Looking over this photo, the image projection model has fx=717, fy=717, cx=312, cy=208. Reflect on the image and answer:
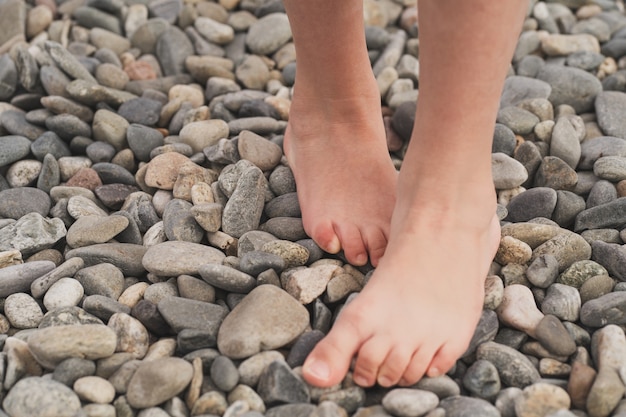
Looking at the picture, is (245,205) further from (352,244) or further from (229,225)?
(352,244)

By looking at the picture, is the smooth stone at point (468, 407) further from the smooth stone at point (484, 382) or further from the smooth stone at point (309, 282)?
the smooth stone at point (309, 282)

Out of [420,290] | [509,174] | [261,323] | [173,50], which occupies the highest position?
[173,50]

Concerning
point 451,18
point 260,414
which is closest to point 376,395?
point 260,414

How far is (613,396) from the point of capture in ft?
3.93

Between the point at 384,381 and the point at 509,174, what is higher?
the point at 509,174

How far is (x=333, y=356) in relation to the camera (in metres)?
1.25

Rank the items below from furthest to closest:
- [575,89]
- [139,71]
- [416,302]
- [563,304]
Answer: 1. [139,71]
2. [575,89]
3. [563,304]
4. [416,302]

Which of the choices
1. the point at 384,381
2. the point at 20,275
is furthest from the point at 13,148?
the point at 384,381

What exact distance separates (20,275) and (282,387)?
65 centimetres

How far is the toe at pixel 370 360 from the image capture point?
125 centimetres

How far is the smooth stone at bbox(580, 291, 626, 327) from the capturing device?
4.49 feet

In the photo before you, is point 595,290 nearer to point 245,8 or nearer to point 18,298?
point 18,298

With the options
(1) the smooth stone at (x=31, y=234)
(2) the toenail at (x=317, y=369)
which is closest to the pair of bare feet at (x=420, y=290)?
(2) the toenail at (x=317, y=369)

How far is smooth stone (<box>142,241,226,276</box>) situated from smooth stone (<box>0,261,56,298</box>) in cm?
22
